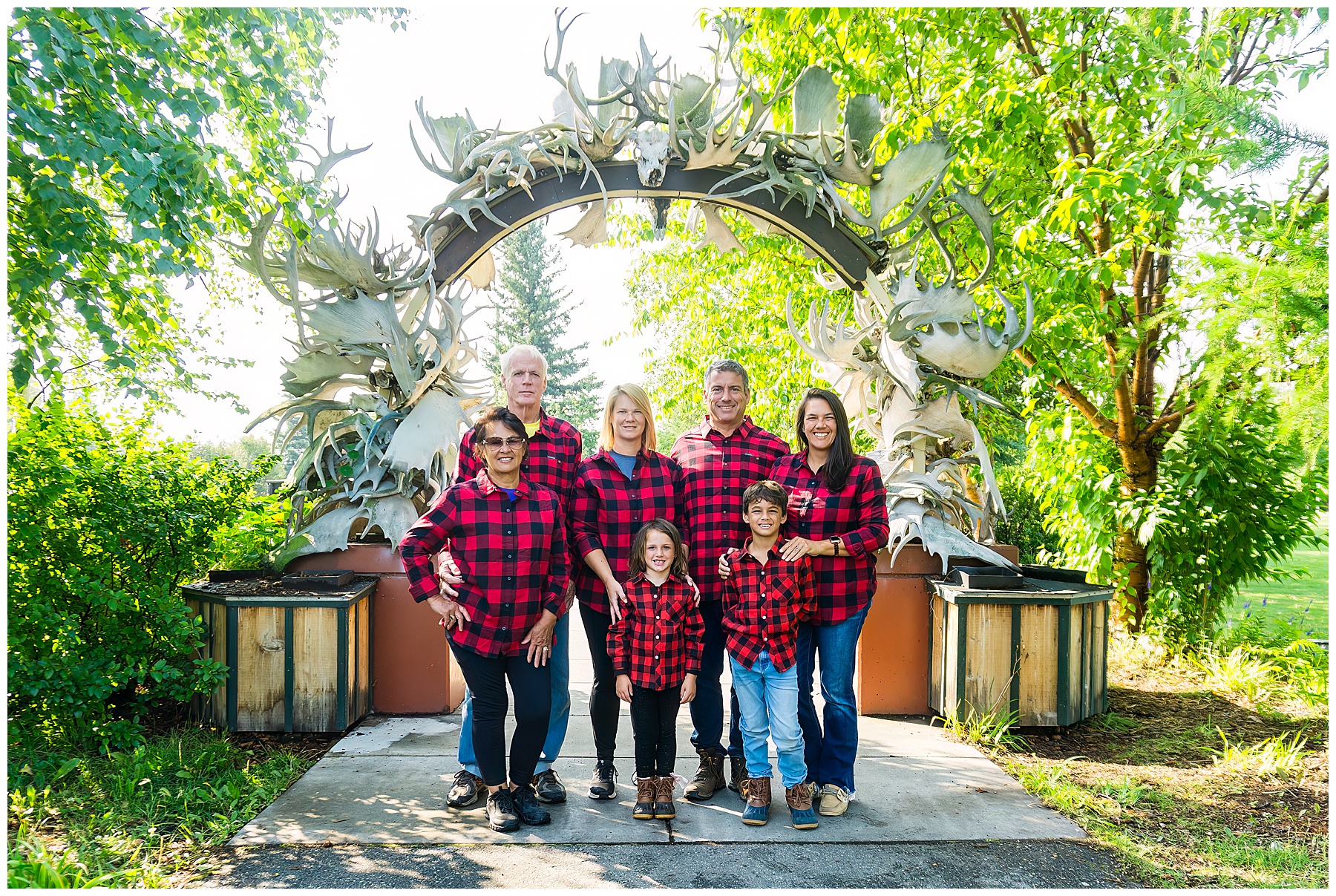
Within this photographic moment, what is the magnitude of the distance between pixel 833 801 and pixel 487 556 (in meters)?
1.68

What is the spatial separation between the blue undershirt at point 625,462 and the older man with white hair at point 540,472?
202 mm

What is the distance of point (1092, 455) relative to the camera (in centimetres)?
654

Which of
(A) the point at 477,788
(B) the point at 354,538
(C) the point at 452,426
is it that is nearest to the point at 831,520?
(A) the point at 477,788

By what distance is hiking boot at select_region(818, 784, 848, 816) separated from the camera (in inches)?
134

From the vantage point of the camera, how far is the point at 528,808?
3289 mm

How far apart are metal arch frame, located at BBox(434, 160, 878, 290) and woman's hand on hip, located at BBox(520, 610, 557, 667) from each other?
2589 millimetres

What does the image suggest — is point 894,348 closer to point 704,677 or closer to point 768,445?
point 768,445

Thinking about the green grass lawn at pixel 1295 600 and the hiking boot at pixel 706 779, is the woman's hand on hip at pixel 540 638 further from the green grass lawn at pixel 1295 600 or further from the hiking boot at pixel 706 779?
the green grass lawn at pixel 1295 600

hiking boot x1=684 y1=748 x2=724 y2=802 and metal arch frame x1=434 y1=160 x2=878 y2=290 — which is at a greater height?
metal arch frame x1=434 y1=160 x2=878 y2=290

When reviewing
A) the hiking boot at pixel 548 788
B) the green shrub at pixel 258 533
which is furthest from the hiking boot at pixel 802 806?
the green shrub at pixel 258 533

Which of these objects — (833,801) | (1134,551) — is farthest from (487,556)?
(1134,551)

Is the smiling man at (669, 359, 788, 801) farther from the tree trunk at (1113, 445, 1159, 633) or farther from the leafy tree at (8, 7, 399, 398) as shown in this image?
the tree trunk at (1113, 445, 1159, 633)

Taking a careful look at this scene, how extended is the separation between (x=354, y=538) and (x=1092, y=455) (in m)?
5.32

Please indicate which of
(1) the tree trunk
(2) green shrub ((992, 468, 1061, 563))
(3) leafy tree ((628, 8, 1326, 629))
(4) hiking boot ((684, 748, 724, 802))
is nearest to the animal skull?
(3) leafy tree ((628, 8, 1326, 629))
